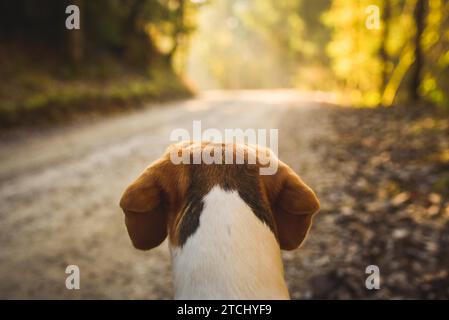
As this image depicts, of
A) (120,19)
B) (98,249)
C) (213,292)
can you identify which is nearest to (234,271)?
(213,292)

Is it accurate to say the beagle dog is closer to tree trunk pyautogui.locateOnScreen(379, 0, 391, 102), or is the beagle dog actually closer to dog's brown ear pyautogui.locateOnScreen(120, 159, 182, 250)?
dog's brown ear pyautogui.locateOnScreen(120, 159, 182, 250)

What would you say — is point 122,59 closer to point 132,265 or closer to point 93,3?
point 93,3

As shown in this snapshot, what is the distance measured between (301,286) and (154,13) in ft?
74.4

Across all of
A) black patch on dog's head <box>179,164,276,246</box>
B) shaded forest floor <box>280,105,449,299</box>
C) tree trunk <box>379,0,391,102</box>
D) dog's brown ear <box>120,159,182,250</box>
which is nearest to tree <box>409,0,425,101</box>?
tree trunk <box>379,0,391,102</box>

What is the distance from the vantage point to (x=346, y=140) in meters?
10.9

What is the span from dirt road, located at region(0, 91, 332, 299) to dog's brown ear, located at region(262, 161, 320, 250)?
7.32 ft

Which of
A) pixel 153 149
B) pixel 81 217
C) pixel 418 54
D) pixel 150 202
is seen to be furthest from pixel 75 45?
pixel 150 202

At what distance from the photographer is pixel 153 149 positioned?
10.0 m

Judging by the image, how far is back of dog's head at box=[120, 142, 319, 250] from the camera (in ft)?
6.49

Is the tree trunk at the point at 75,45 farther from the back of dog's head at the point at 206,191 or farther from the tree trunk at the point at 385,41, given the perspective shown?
the back of dog's head at the point at 206,191

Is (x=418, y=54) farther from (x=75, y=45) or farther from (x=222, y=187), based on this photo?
(x=222, y=187)

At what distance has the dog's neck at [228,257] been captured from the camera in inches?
64.6

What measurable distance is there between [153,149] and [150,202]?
26.7ft

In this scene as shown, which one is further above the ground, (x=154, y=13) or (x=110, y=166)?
(x=154, y=13)
